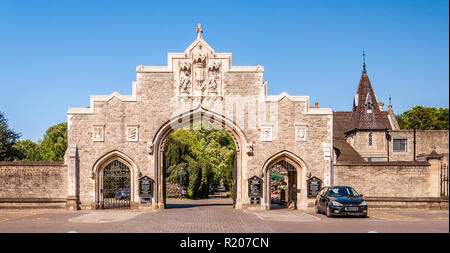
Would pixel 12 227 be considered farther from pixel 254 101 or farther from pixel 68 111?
pixel 254 101

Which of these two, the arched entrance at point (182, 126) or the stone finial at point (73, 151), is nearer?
the stone finial at point (73, 151)

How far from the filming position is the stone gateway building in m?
21.9

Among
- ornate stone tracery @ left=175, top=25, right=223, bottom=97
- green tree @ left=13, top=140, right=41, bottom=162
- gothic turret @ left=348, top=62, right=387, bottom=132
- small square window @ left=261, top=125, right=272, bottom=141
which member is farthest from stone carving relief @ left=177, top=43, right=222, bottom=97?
green tree @ left=13, top=140, right=41, bottom=162

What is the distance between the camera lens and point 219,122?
22.5 metres

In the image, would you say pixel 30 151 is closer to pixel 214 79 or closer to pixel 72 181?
pixel 72 181

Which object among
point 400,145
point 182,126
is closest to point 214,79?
point 182,126

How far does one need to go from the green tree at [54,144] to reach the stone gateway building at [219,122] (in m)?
32.2

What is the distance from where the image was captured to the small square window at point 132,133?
2200 cm

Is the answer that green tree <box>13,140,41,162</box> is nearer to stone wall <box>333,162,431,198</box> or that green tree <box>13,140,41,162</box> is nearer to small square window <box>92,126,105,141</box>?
small square window <box>92,126,105,141</box>

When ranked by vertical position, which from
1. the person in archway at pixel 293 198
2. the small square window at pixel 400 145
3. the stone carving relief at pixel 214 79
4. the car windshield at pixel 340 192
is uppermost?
the stone carving relief at pixel 214 79

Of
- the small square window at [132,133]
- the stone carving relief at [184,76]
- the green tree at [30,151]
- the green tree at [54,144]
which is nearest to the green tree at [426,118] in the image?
the stone carving relief at [184,76]

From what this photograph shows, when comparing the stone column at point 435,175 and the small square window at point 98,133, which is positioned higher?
the small square window at point 98,133

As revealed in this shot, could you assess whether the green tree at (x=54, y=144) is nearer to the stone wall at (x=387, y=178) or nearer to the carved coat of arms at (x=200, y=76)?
the carved coat of arms at (x=200, y=76)

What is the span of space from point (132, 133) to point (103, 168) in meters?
2.32
